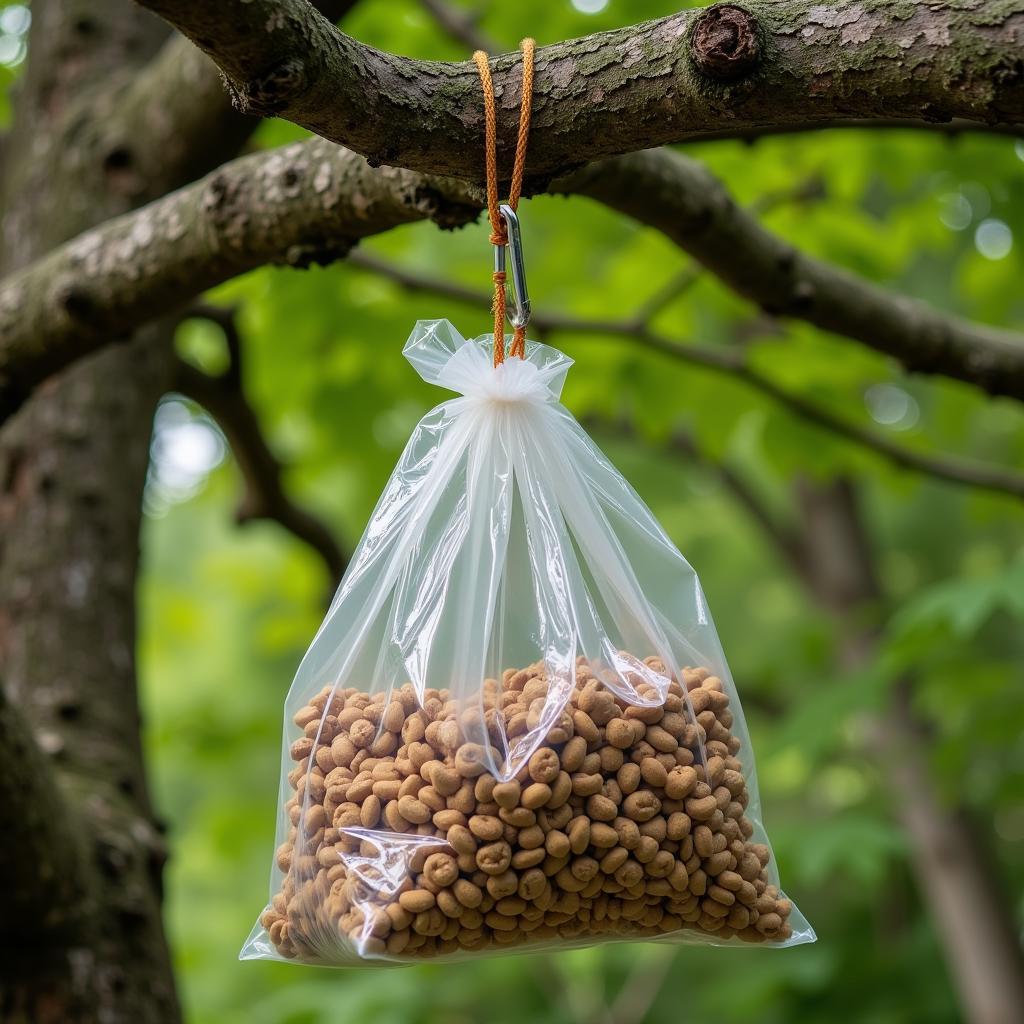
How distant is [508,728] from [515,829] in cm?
9

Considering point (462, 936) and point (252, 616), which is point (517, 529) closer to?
point (462, 936)

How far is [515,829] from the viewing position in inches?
42.9

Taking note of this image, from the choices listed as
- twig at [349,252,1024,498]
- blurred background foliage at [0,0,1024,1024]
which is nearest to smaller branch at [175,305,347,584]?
blurred background foliage at [0,0,1024,1024]

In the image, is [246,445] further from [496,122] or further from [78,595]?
[496,122]

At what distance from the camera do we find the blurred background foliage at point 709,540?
296 cm

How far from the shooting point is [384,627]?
4.27 feet

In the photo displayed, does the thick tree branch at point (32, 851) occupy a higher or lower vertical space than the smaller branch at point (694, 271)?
lower

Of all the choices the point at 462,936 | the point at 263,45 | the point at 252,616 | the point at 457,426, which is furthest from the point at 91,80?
the point at 252,616

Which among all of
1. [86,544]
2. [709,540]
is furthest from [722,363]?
[709,540]

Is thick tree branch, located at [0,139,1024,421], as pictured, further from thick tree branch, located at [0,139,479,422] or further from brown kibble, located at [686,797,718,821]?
brown kibble, located at [686,797,718,821]

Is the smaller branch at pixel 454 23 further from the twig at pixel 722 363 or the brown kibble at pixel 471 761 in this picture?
the brown kibble at pixel 471 761

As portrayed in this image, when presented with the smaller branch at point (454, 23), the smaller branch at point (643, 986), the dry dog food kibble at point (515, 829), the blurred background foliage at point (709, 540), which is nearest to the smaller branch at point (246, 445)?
the blurred background foliage at point (709, 540)

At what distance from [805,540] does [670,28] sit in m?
Answer: 3.84

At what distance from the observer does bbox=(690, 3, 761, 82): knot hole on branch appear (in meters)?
0.95
